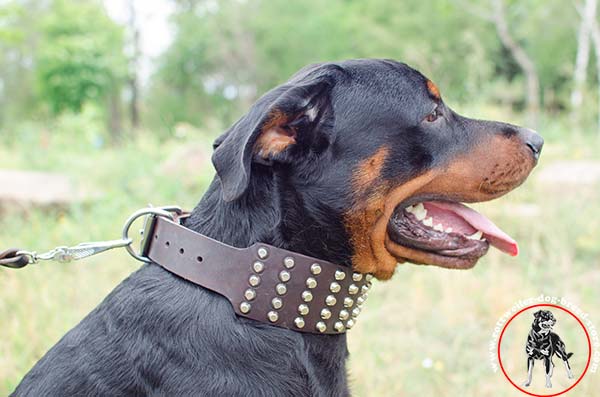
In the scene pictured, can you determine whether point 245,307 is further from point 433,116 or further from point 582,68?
point 582,68

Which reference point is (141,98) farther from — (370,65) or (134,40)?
(370,65)

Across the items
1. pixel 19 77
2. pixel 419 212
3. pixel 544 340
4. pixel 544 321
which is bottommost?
pixel 19 77

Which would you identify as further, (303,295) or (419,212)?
(419,212)

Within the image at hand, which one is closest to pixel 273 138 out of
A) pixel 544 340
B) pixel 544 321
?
pixel 544 321

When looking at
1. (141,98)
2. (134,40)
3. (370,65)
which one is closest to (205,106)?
(141,98)

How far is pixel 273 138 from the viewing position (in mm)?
2166

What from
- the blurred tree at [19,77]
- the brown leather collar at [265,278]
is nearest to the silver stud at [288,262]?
the brown leather collar at [265,278]

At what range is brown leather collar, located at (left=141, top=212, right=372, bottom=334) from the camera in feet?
6.76

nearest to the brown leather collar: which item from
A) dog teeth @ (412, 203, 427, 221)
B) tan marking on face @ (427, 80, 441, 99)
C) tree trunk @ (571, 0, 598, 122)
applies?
dog teeth @ (412, 203, 427, 221)

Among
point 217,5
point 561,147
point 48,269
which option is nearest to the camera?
point 48,269

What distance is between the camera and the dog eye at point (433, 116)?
247 cm

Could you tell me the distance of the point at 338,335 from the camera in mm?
2238

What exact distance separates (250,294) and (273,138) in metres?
0.50

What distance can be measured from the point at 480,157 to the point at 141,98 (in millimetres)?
39685
